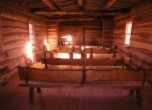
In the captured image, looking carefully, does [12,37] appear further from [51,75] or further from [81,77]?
[81,77]

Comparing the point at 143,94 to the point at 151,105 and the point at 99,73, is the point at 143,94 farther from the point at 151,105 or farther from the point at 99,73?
the point at 99,73

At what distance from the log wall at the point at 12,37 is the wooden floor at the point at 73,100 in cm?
113

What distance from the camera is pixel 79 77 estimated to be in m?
2.54

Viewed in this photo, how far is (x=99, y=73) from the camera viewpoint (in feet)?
8.20

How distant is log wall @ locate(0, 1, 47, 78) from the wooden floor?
3.72 feet

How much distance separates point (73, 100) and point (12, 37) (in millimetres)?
3555

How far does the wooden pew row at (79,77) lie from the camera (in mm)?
2479

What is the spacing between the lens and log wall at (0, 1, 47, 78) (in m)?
4.00

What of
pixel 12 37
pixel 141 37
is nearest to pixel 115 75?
pixel 141 37

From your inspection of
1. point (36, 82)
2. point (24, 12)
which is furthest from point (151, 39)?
point (24, 12)

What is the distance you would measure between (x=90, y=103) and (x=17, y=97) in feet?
6.29

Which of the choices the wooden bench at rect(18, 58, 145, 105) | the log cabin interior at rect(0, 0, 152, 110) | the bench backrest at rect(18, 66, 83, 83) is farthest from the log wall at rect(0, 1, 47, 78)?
the wooden bench at rect(18, 58, 145, 105)

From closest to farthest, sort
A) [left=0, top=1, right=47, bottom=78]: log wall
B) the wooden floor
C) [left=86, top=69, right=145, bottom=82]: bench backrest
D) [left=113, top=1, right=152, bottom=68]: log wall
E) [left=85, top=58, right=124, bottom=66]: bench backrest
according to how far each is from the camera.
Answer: [left=86, top=69, right=145, bottom=82]: bench backrest, the wooden floor, [left=85, top=58, right=124, bottom=66]: bench backrest, [left=0, top=1, right=47, bottom=78]: log wall, [left=113, top=1, right=152, bottom=68]: log wall

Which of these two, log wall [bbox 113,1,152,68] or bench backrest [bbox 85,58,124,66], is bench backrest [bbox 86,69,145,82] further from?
log wall [bbox 113,1,152,68]
